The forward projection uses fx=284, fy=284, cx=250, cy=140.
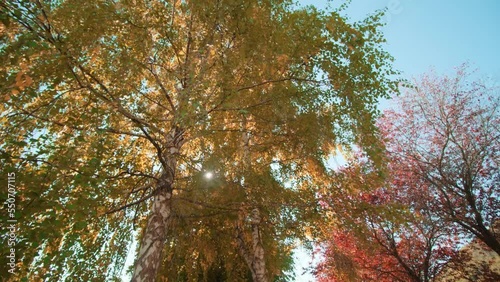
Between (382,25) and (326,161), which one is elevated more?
(382,25)

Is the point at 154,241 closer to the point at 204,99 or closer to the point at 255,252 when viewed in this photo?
the point at 204,99

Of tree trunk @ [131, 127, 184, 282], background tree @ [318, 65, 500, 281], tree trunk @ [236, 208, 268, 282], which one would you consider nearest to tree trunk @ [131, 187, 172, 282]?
tree trunk @ [131, 127, 184, 282]

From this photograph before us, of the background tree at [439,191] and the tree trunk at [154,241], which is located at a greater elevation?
the background tree at [439,191]

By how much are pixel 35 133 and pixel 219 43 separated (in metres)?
3.08

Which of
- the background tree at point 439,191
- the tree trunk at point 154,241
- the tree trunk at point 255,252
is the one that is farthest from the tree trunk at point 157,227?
the background tree at point 439,191

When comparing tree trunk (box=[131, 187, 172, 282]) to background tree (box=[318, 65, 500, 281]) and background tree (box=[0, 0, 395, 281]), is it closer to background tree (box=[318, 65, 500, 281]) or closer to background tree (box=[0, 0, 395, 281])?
background tree (box=[0, 0, 395, 281])

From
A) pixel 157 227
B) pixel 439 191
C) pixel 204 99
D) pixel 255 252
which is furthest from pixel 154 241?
pixel 439 191

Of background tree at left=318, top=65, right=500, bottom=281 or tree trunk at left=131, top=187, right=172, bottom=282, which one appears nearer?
tree trunk at left=131, top=187, right=172, bottom=282

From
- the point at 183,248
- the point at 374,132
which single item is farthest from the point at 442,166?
the point at 183,248

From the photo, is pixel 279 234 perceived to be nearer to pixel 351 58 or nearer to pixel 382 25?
pixel 351 58

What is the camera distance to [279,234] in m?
5.27

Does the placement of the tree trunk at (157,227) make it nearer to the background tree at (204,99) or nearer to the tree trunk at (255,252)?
the background tree at (204,99)

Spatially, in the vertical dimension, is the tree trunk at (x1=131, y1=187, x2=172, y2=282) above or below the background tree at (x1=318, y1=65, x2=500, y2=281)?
below

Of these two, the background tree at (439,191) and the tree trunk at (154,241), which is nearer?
the tree trunk at (154,241)
